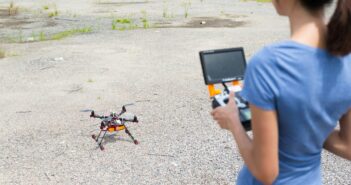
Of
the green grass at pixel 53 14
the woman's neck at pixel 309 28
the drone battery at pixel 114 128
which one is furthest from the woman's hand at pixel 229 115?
the green grass at pixel 53 14

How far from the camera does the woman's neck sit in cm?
138

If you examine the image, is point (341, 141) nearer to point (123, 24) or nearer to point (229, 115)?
point (229, 115)

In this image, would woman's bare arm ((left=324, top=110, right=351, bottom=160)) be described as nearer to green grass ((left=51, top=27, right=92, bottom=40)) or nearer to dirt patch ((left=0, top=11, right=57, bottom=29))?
green grass ((left=51, top=27, right=92, bottom=40))

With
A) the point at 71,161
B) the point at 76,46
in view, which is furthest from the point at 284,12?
the point at 76,46

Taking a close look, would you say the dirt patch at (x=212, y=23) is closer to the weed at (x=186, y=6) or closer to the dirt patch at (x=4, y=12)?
the weed at (x=186, y=6)

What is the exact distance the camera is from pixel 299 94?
138 centimetres

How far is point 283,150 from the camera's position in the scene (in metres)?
1.54

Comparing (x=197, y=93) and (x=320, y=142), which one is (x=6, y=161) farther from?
(x=320, y=142)

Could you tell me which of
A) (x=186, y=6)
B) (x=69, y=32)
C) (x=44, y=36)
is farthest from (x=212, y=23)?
(x=44, y=36)

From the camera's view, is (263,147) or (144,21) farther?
(144,21)

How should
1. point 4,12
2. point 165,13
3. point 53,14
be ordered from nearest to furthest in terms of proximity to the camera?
1. point 165,13
2. point 53,14
3. point 4,12

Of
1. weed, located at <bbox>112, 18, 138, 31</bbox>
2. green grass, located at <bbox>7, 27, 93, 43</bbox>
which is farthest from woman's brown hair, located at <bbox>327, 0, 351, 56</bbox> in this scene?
weed, located at <bbox>112, 18, 138, 31</bbox>

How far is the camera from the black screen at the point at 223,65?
185cm

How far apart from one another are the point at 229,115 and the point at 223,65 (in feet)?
1.25
